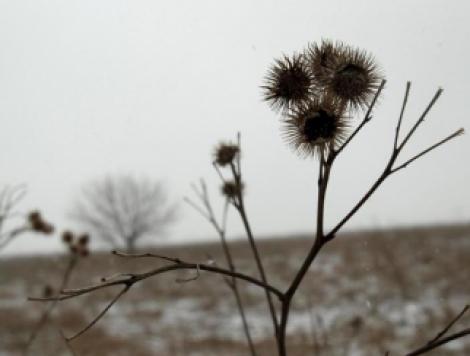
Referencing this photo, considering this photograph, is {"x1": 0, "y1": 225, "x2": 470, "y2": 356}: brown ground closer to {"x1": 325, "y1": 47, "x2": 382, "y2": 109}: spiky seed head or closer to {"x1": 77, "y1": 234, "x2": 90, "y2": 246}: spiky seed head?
{"x1": 77, "y1": 234, "x2": 90, "y2": 246}: spiky seed head

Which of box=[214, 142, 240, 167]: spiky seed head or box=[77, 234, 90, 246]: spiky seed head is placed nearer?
box=[214, 142, 240, 167]: spiky seed head

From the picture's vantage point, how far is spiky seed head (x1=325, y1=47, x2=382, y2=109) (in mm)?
1160

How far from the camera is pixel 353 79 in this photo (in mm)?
1179

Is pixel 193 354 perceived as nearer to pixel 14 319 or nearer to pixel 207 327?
pixel 207 327

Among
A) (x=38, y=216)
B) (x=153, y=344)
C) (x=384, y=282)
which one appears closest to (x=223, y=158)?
(x=38, y=216)

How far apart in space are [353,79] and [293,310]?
44.5 feet

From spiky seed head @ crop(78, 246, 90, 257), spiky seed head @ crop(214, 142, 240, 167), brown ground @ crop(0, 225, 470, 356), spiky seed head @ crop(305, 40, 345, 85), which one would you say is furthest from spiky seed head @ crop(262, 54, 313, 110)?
brown ground @ crop(0, 225, 470, 356)

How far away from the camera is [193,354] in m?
10.1

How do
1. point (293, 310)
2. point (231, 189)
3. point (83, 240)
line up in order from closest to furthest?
point (231, 189)
point (83, 240)
point (293, 310)

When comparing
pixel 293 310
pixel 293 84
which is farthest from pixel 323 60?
pixel 293 310

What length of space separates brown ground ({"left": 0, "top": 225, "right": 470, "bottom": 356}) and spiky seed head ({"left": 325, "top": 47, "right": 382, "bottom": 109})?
16.4 ft

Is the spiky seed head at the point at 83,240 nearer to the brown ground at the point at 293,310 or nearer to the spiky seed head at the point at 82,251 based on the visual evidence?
the spiky seed head at the point at 82,251

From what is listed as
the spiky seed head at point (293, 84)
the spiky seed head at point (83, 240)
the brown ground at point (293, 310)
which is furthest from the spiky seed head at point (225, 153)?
the brown ground at point (293, 310)

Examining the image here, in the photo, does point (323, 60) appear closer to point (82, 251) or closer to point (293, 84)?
point (293, 84)
